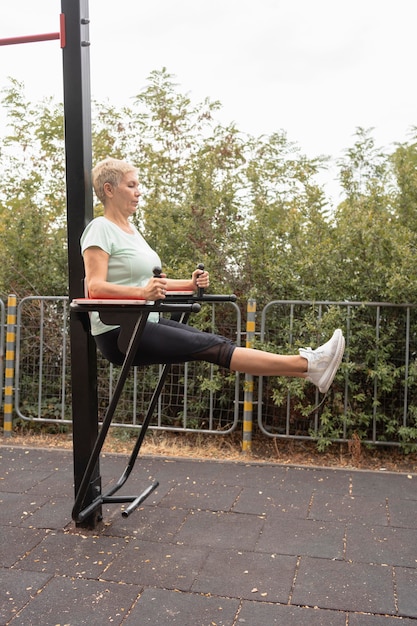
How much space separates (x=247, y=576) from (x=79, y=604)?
69 centimetres

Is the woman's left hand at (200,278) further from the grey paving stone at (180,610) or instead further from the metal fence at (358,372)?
the metal fence at (358,372)

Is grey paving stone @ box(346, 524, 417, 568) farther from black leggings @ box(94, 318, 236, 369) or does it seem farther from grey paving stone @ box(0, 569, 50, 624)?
grey paving stone @ box(0, 569, 50, 624)

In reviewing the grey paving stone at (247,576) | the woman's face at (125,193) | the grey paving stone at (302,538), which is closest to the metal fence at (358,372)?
the grey paving stone at (302,538)

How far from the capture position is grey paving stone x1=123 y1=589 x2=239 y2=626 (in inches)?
95.0

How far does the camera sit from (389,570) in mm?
2904

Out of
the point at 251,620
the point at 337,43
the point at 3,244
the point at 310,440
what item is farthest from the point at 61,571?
the point at 337,43

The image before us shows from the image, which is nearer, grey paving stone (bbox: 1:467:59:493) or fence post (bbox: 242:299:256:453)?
Answer: grey paving stone (bbox: 1:467:59:493)

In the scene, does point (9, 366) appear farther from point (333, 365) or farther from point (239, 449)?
point (333, 365)

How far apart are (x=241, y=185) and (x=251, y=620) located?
4.18 m

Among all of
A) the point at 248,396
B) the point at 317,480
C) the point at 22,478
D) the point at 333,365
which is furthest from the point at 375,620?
the point at 248,396

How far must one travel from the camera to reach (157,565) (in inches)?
114

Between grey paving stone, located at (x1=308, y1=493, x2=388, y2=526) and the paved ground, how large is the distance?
0.01m

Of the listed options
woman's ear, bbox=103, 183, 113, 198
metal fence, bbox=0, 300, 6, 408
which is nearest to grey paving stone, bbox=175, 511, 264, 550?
woman's ear, bbox=103, 183, 113, 198

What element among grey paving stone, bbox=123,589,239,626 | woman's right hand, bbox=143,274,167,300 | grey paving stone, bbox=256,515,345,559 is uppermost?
woman's right hand, bbox=143,274,167,300
